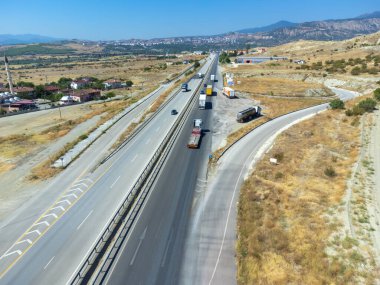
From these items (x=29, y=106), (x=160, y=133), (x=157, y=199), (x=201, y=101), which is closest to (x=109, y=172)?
(x=157, y=199)

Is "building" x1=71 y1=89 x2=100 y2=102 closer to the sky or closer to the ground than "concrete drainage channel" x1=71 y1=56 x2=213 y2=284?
closer to the ground

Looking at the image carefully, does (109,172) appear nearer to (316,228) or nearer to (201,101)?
(316,228)

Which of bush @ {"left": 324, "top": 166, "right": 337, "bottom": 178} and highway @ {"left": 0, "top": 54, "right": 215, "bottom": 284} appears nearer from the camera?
highway @ {"left": 0, "top": 54, "right": 215, "bottom": 284}

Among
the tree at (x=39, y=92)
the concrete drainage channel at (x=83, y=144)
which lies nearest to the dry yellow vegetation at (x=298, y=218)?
the concrete drainage channel at (x=83, y=144)

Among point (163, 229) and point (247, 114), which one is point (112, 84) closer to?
point (247, 114)

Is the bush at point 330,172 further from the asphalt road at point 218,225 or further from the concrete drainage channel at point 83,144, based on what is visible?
the concrete drainage channel at point 83,144

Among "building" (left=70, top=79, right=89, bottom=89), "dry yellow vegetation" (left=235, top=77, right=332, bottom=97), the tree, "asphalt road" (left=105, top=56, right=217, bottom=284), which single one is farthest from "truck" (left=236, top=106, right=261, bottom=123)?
"building" (left=70, top=79, right=89, bottom=89)

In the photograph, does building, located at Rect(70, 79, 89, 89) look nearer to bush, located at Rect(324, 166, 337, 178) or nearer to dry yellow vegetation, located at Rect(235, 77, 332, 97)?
dry yellow vegetation, located at Rect(235, 77, 332, 97)
